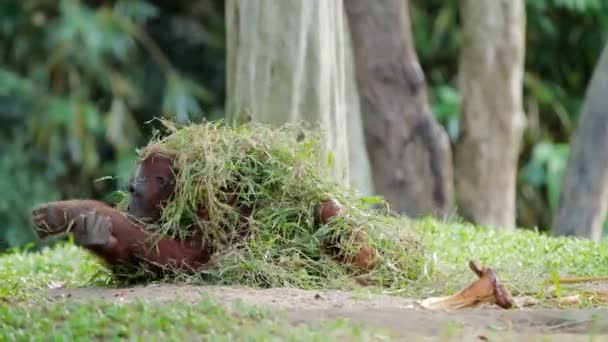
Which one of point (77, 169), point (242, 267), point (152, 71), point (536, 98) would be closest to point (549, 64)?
point (536, 98)

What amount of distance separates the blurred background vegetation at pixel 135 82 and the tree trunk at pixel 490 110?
A: 2.92 metres

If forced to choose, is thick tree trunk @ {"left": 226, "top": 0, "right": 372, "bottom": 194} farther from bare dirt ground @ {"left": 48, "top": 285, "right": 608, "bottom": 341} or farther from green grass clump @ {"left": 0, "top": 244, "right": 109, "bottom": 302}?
bare dirt ground @ {"left": 48, "top": 285, "right": 608, "bottom": 341}

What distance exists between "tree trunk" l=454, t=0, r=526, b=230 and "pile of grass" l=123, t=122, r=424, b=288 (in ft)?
18.4

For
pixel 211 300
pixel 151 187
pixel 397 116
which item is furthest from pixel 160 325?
pixel 397 116

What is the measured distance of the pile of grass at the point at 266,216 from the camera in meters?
5.71

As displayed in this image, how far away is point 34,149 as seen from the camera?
572 inches

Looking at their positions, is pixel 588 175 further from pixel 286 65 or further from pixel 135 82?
pixel 135 82

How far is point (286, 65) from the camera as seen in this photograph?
757 centimetres

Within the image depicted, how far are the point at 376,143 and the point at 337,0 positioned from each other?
2.73 metres

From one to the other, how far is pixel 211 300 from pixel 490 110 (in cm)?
721

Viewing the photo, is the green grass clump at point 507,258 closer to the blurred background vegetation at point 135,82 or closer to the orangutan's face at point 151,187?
the orangutan's face at point 151,187

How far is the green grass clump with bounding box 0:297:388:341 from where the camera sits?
436 cm

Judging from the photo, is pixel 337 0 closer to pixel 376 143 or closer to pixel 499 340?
pixel 376 143

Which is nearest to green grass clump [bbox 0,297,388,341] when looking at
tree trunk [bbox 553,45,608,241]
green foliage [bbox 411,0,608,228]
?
tree trunk [bbox 553,45,608,241]
